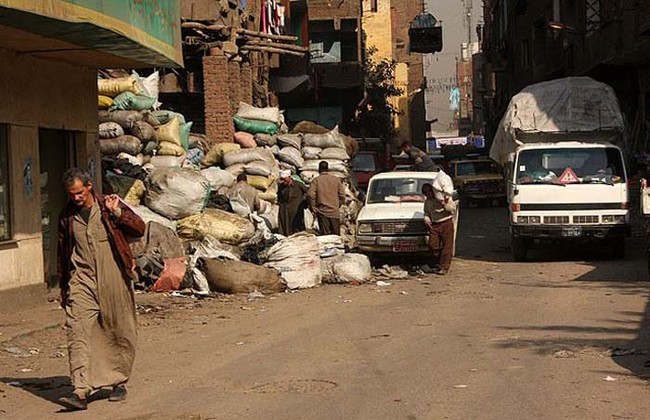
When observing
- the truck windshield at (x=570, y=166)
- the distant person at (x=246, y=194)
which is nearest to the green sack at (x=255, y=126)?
the distant person at (x=246, y=194)

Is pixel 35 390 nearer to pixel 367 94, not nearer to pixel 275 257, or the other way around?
pixel 275 257

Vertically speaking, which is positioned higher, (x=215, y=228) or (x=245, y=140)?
(x=245, y=140)

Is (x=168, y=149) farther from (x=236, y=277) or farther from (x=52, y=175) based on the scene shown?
(x=236, y=277)

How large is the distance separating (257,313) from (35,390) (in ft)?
17.0

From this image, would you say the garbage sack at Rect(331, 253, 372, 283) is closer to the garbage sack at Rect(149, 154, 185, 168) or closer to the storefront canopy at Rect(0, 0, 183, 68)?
the storefront canopy at Rect(0, 0, 183, 68)

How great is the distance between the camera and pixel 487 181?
40719mm

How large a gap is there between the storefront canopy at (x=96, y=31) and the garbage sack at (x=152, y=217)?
265cm

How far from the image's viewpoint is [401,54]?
9975cm

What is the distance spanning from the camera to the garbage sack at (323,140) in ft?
90.4

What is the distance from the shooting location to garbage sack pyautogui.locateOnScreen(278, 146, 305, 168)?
26.0 m

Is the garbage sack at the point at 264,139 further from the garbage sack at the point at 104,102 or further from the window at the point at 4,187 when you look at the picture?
the window at the point at 4,187

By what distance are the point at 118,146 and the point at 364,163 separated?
15.6 m

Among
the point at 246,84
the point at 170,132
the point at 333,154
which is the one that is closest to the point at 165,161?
the point at 170,132

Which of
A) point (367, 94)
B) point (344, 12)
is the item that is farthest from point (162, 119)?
point (367, 94)
